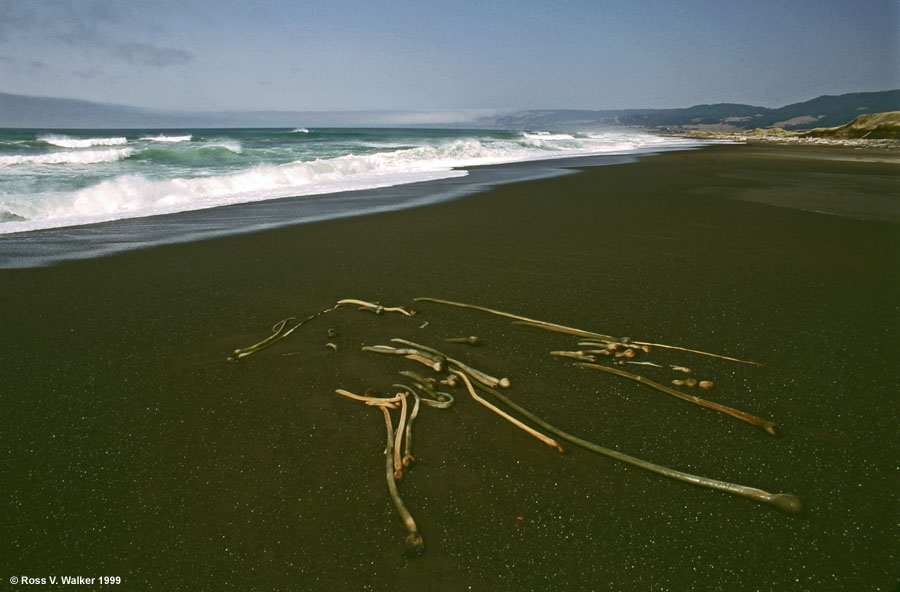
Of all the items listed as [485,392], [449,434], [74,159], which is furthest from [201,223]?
[74,159]

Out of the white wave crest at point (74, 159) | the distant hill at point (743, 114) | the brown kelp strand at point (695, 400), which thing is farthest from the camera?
the distant hill at point (743, 114)

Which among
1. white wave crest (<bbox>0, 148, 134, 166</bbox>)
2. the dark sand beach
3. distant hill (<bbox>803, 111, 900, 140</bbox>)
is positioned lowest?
the dark sand beach

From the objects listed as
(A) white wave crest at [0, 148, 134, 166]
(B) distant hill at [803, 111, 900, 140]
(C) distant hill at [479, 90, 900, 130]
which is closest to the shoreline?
(A) white wave crest at [0, 148, 134, 166]

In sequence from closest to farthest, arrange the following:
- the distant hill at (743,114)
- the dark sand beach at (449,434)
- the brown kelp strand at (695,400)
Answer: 1. the dark sand beach at (449,434)
2. the brown kelp strand at (695,400)
3. the distant hill at (743,114)

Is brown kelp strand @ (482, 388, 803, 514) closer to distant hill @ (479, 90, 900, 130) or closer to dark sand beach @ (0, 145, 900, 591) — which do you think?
dark sand beach @ (0, 145, 900, 591)

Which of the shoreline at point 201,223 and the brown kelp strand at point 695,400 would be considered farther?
the shoreline at point 201,223

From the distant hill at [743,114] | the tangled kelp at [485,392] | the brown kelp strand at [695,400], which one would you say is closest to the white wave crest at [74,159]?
the tangled kelp at [485,392]

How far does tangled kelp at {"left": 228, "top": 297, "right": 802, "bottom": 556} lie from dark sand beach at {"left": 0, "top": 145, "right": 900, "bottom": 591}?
0.15 feet

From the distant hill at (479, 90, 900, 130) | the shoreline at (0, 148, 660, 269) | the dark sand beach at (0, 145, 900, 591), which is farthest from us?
the distant hill at (479, 90, 900, 130)

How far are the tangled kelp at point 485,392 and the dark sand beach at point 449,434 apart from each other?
0.15 feet

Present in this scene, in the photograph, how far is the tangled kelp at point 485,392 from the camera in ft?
5.32

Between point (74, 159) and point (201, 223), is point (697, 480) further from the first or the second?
point (74, 159)

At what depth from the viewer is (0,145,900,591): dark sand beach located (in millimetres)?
1385

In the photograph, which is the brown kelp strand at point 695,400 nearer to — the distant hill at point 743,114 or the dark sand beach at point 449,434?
the dark sand beach at point 449,434
